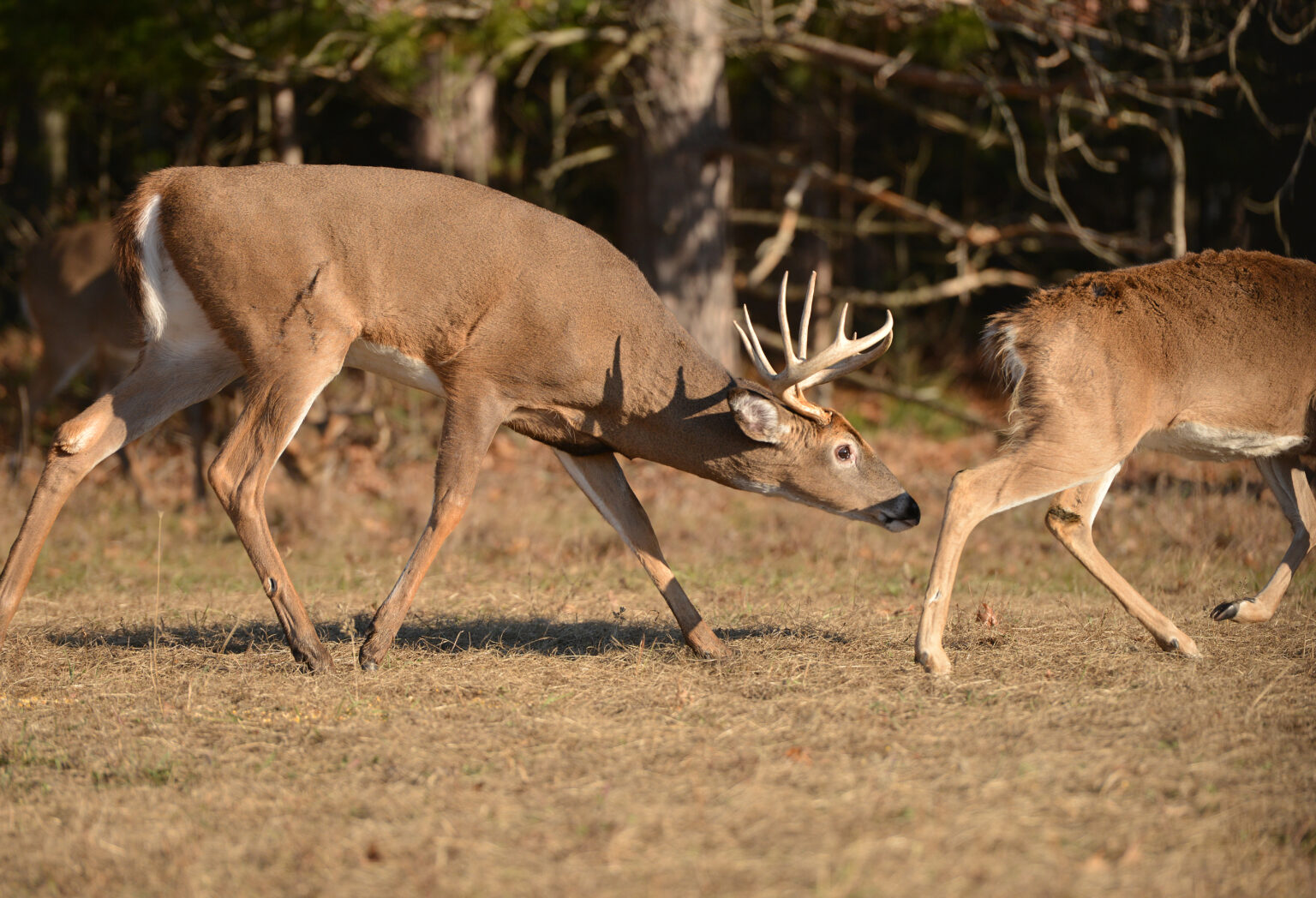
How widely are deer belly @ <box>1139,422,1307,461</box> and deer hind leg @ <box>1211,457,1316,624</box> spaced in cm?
26

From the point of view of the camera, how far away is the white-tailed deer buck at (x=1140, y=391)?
5.11 meters

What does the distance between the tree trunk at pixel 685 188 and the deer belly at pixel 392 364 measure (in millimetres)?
5657

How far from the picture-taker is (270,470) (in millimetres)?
5070

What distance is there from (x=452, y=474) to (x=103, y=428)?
1.51 meters

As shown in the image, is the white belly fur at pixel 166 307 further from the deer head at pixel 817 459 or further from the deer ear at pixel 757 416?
the deer head at pixel 817 459

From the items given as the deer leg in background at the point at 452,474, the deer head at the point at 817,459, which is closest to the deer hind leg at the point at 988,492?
the deer head at the point at 817,459

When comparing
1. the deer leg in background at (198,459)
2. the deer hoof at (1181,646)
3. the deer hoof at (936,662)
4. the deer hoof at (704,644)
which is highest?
the deer hoof at (1181,646)

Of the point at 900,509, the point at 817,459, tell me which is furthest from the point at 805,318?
the point at 900,509

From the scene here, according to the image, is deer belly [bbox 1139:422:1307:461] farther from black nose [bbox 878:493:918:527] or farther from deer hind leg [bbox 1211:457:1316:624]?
black nose [bbox 878:493:918:527]

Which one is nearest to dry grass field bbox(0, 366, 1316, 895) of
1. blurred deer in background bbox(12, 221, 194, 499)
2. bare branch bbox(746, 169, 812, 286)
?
blurred deer in background bbox(12, 221, 194, 499)

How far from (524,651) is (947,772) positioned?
232cm

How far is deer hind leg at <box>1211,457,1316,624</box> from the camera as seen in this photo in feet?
18.4

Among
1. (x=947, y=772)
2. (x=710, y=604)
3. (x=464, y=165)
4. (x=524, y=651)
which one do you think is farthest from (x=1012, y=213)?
(x=947, y=772)

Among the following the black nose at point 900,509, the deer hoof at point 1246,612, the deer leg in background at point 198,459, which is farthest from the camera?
the deer leg in background at point 198,459
